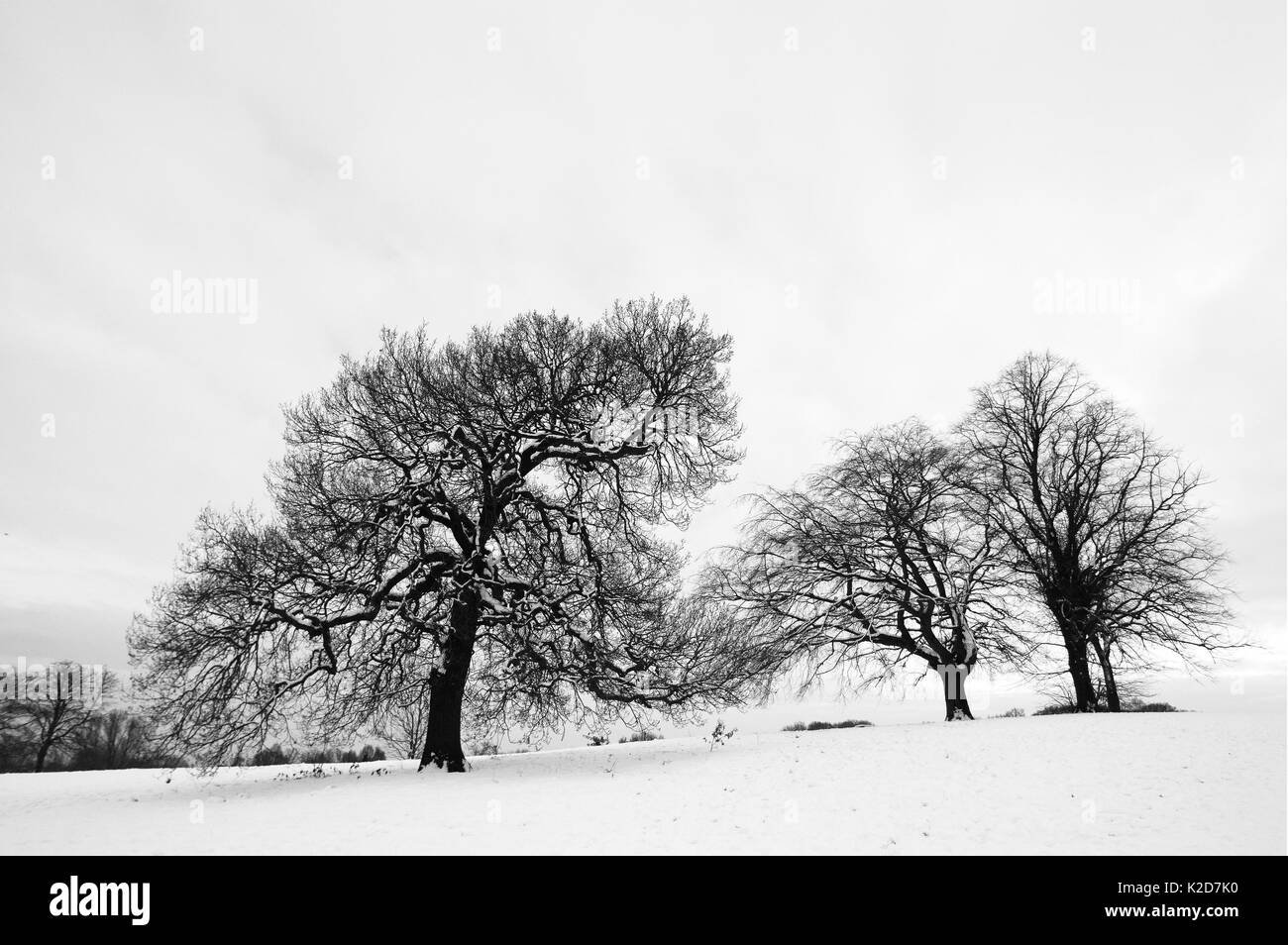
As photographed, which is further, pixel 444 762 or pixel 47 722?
pixel 47 722

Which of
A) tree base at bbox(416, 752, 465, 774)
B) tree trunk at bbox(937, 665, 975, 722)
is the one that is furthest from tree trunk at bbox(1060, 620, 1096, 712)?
tree base at bbox(416, 752, 465, 774)

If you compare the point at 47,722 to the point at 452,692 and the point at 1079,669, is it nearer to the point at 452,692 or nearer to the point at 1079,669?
the point at 452,692

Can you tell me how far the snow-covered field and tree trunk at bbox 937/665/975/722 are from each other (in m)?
3.99

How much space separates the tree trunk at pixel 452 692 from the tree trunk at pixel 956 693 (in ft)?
48.5

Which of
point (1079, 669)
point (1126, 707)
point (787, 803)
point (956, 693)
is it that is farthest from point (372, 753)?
point (1126, 707)

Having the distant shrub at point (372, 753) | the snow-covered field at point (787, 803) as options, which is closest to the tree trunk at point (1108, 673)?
the snow-covered field at point (787, 803)

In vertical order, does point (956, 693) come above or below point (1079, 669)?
below

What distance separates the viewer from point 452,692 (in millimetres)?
15875

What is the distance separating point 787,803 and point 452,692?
351 inches

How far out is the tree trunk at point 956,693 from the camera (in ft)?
65.7
